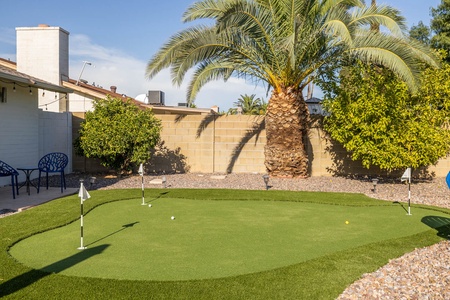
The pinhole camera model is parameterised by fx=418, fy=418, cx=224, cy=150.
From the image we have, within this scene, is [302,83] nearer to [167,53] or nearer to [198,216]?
[167,53]

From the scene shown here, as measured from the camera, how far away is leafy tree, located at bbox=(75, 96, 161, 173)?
Answer: 13.8 metres

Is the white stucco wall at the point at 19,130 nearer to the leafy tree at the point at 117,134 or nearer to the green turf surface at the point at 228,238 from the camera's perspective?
the leafy tree at the point at 117,134

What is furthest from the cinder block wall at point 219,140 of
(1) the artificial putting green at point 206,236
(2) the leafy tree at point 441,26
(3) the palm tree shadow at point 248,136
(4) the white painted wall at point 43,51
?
(2) the leafy tree at point 441,26

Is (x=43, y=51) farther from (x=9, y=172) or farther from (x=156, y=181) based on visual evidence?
(x=9, y=172)

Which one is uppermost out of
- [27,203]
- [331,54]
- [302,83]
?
[331,54]

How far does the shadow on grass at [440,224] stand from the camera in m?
7.11

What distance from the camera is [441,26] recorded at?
2244cm

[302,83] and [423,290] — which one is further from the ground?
[302,83]

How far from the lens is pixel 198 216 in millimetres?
8031

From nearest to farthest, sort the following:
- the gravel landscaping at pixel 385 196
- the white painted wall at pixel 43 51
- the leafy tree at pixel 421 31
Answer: the gravel landscaping at pixel 385 196, the white painted wall at pixel 43 51, the leafy tree at pixel 421 31

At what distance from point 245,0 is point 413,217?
7.86 metres

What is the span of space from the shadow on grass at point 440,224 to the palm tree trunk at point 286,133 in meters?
5.99

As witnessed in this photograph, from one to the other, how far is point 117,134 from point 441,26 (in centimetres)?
1849

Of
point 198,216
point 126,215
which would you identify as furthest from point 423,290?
point 126,215
